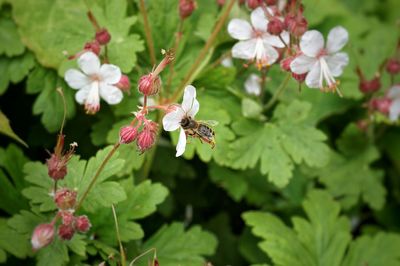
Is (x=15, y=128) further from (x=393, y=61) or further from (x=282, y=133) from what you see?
(x=393, y=61)

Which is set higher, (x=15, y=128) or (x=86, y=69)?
(x=86, y=69)

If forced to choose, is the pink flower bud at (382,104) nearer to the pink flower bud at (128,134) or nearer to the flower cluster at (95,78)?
the flower cluster at (95,78)

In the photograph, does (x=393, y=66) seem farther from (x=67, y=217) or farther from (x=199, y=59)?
(x=67, y=217)

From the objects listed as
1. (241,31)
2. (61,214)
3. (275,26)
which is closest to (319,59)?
(275,26)

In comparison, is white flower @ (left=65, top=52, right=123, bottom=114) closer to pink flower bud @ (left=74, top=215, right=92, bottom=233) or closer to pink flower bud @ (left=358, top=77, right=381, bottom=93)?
pink flower bud @ (left=74, top=215, right=92, bottom=233)

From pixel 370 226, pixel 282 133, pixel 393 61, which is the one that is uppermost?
pixel 393 61

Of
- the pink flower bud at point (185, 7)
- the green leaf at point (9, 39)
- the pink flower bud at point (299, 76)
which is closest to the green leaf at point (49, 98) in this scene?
the green leaf at point (9, 39)

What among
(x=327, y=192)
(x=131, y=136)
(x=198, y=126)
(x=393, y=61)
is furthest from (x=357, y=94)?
(x=131, y=136)

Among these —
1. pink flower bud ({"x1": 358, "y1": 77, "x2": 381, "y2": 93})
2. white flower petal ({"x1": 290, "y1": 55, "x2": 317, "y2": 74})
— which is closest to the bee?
white flower petal ({"x1": 290, "y1": 55, "x2": 317, "y2": 74})
